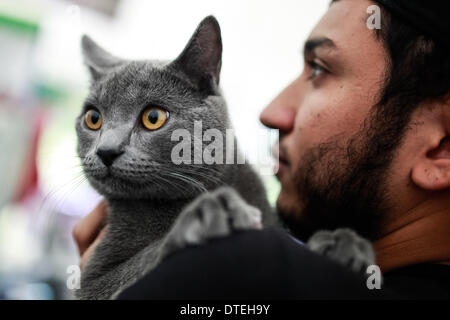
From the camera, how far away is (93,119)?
97 centimetres

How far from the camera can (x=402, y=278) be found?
0.75m

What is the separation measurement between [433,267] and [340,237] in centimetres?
22

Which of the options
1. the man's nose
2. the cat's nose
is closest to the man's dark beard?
the man's nose

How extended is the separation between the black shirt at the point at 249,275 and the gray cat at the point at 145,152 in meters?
0.17

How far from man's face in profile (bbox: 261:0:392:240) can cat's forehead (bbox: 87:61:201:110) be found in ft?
0.97

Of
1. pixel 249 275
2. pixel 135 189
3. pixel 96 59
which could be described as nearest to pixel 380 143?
pixel 249 275

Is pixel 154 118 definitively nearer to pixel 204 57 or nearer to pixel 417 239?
pixel 204 57

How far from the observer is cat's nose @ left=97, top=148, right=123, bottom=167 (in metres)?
0.81

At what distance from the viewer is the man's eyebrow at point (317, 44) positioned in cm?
86

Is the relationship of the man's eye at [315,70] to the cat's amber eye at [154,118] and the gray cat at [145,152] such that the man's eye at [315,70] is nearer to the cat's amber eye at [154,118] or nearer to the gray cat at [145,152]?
the gray cat at [145,152]

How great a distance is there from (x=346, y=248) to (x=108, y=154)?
0.52 metres

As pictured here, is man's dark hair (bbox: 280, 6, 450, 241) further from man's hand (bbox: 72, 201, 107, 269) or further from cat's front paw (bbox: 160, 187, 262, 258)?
man's hand (bbox: 72, 201, 107, 269)

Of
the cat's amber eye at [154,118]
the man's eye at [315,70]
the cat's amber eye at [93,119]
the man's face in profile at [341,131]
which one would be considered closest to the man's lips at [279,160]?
the man's face in profile at [341,131]
